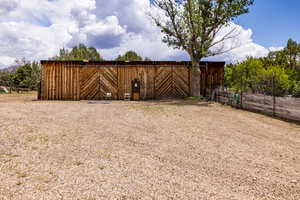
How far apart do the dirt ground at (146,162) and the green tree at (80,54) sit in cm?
3807

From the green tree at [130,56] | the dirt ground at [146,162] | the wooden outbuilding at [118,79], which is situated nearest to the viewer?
the dirt ground at [146,162]

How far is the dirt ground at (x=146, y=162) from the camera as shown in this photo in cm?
321

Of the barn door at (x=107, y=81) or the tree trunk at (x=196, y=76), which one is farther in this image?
the barn door at (x=107, y=81)

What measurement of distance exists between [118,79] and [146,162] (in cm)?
1528

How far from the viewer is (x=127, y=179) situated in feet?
11.7

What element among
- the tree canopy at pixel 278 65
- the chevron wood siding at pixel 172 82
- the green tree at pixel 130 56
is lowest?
the chevron wood siding at pixel 172 82

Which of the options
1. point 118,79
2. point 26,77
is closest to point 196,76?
point 118,79

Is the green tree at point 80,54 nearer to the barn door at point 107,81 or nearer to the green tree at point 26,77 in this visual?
the green tree at point 26,77

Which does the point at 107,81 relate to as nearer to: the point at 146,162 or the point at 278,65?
the point at 146,162

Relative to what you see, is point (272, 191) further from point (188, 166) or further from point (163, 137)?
point (163, 137)

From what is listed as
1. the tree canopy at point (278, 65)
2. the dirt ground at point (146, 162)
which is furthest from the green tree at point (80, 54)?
the dirt ground at point (146, 162)

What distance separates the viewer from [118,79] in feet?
62.4

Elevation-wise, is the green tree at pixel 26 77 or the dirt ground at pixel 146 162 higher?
the green tree at pixel 26 77

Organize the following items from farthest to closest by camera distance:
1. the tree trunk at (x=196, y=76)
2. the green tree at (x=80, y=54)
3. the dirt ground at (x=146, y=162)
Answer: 1. the green tree at (x=80, y=54)
2. the tree trunk at (x=196, y=76)
3. the dirt ground at (x=146, y=162)
